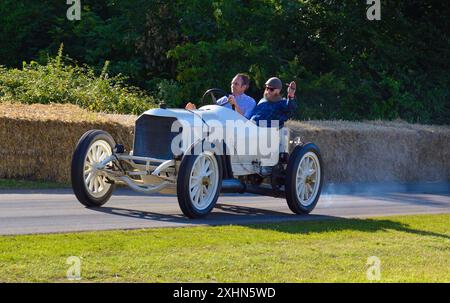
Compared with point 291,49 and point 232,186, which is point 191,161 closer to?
point 232,186

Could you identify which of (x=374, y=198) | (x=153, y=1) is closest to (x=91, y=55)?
(x=153, y=1)

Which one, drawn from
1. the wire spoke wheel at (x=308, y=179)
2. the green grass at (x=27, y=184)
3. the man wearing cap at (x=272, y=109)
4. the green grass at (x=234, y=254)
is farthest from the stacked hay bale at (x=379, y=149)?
the green grass at (x=234, y=254)

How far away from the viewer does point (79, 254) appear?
9867mm

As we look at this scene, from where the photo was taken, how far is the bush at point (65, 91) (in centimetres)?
2228

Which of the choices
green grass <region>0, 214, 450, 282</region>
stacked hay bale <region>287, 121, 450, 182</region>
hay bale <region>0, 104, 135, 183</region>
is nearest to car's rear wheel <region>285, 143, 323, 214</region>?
green grass <region>0, 214, 450, 282</region>

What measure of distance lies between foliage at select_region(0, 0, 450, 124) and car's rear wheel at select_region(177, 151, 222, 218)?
1265cm

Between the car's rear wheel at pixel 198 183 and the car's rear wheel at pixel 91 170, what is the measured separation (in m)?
1.32

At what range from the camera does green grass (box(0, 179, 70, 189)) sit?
16734 mm

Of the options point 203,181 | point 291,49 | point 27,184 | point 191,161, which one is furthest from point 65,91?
point 191,161

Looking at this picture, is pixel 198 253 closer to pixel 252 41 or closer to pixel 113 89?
pixel 113 89

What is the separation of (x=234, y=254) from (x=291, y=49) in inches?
706

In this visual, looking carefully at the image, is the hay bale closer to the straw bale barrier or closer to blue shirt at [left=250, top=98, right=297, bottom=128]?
the straw bale barrier
